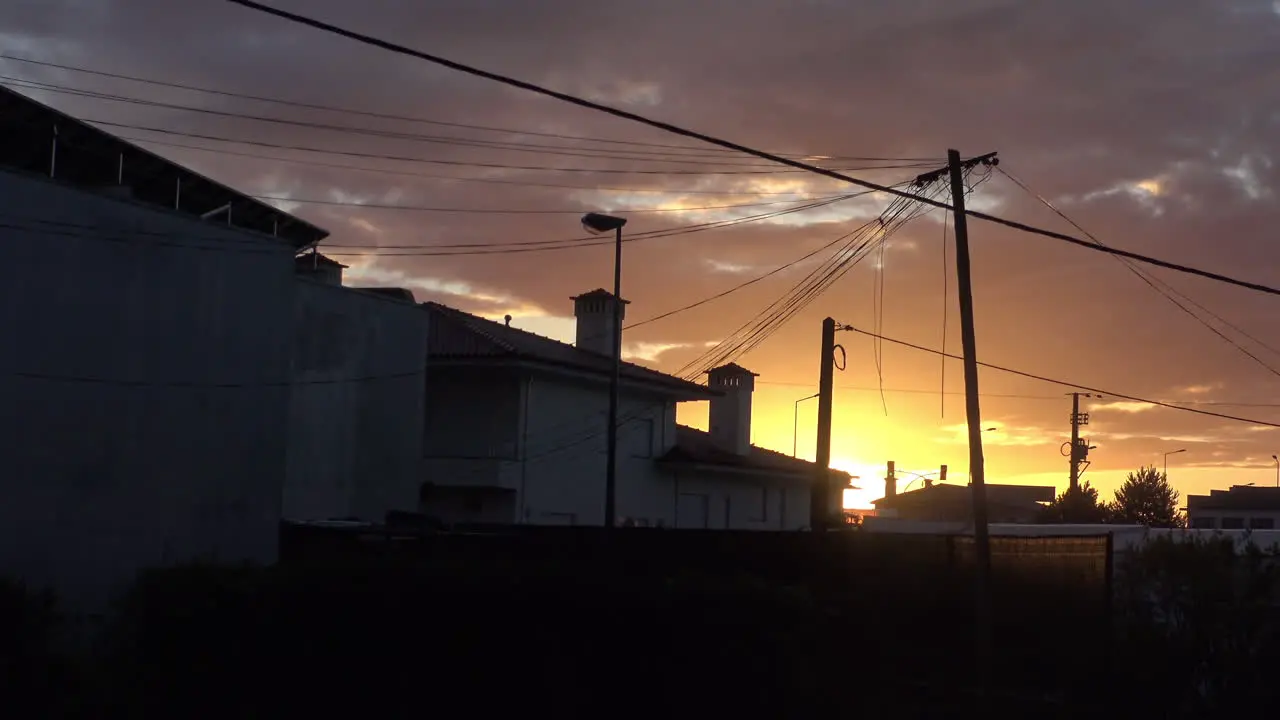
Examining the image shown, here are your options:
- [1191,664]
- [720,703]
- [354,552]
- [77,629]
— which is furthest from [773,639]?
[77,629]

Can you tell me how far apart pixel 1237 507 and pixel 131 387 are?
82551 mm

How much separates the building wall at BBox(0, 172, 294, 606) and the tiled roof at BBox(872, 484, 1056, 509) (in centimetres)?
6639

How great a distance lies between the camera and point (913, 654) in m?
21.3

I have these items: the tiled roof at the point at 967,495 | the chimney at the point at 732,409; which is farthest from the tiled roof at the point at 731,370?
the tiled roof at the point at 967,495

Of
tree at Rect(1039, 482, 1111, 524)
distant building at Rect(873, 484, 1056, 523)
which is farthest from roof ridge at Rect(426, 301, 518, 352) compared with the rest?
distant building at Rect(873, 484, 1056, 523)

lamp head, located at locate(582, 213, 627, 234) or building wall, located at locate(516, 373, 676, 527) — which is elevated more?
lamp head, located at locate(582, 213, 627, 234)

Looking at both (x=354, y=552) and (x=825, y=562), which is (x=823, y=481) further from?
(x=354, y=552)

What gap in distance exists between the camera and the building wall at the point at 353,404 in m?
26.5

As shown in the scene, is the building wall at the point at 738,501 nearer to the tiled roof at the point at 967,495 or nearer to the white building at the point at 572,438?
the white building at the point at 572,438

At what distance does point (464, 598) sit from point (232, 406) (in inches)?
279

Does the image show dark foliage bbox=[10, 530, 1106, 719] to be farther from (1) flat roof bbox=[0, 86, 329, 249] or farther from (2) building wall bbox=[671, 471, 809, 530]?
(2) building wall bbox=[671, 471, 809, 530]

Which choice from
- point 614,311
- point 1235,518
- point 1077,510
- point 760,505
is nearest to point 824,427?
point 614,311

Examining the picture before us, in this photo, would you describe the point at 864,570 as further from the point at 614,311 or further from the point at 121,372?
the point at 121,372

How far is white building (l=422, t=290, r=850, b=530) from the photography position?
117ft
